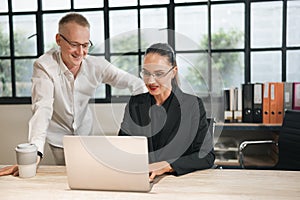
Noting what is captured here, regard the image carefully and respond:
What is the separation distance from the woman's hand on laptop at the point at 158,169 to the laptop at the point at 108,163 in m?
0.09

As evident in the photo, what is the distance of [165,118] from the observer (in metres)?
1.47

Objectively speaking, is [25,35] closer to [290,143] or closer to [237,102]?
[237,102]

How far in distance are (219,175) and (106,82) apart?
0.63 meters

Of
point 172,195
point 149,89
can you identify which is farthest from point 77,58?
point 172,195

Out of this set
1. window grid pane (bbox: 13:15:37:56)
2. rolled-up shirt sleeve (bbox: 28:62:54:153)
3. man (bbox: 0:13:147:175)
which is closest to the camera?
man (bbox: 0:13:147:175)

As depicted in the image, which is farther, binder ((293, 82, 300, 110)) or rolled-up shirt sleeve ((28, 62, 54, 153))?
binder ((293, 82, 300, 110))

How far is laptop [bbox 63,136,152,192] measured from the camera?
127cm

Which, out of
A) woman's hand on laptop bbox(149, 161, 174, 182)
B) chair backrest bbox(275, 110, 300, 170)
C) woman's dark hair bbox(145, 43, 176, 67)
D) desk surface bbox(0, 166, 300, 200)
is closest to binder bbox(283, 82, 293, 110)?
chair backrest bbox(275, 110, 300, 170)

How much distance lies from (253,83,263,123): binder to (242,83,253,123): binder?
2 cm

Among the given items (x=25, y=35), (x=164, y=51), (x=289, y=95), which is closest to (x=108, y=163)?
(x=164, y=51)

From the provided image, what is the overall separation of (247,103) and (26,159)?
2.05 metres

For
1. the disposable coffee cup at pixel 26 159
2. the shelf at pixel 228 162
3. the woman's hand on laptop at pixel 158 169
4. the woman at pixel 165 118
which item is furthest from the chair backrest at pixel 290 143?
the disposable coffee cup at pixel 26 159

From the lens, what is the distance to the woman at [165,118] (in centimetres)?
123

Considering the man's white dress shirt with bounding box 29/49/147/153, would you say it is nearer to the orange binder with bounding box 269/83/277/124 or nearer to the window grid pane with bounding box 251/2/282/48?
the orange binder with bounding box 269/83/277/124
